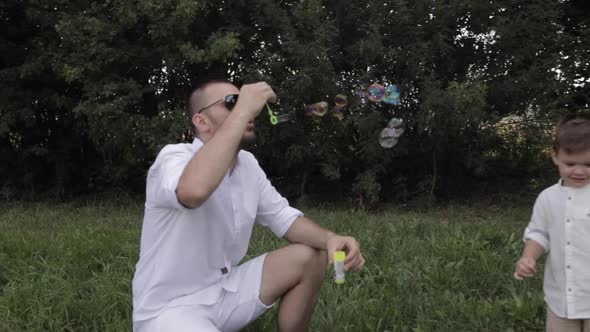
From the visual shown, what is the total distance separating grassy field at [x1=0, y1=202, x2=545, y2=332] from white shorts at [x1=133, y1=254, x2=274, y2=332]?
1.98 ft

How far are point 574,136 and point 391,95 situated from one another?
16.2ft

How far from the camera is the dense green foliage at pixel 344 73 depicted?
729 cm

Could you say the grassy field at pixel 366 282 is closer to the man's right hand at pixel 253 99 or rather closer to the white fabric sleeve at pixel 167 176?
the white fabric sleeve at pixel 167 176

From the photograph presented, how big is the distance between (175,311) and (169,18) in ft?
17.9

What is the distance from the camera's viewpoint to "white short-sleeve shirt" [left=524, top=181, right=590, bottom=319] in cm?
229

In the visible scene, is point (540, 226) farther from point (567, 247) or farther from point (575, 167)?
point (575, 167)

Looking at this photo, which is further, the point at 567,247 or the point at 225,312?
the point at 225,312

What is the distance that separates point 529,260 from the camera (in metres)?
2.34

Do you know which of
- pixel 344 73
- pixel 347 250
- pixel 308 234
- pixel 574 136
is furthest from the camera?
pixel 344 73

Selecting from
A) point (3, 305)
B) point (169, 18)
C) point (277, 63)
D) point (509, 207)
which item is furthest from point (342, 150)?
point (3, 305)

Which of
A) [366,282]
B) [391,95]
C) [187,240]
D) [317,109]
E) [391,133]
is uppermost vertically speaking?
[391,95]

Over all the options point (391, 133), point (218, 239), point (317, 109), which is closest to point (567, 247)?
point (218, 239)

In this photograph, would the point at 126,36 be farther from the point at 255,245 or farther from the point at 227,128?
the point at 227,128

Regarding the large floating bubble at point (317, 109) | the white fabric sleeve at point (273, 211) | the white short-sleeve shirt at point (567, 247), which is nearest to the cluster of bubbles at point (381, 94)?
the large floating bubble at point (317, 109)
